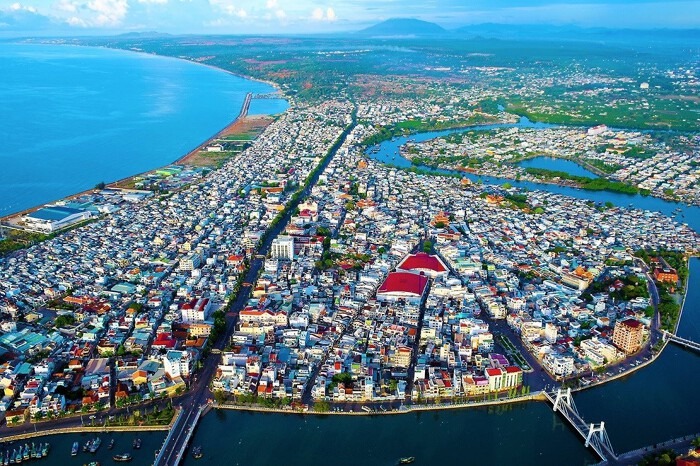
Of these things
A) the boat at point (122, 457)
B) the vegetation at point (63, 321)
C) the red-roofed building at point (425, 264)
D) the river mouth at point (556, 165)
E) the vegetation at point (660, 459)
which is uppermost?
the red-roofed building at point (425, 264)

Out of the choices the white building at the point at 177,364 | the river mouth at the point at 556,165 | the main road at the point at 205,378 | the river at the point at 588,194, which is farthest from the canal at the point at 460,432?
the river mouth at the point at 556,165

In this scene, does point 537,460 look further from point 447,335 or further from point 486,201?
point 486,201

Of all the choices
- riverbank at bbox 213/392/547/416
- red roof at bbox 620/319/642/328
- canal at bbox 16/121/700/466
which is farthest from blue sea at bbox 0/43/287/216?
red roof at bbox 620/319/642/328

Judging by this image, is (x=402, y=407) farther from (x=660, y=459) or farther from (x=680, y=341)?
(x=680, y=341)

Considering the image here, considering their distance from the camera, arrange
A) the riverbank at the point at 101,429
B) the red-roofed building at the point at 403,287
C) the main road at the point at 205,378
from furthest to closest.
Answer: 1. the red-roofed building at the point at 403,287
2. the riverbank at the point at 101,429
3. the main road at the point at 205,378

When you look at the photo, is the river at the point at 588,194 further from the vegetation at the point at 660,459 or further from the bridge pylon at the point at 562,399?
the vegetation at the point at 660,459
